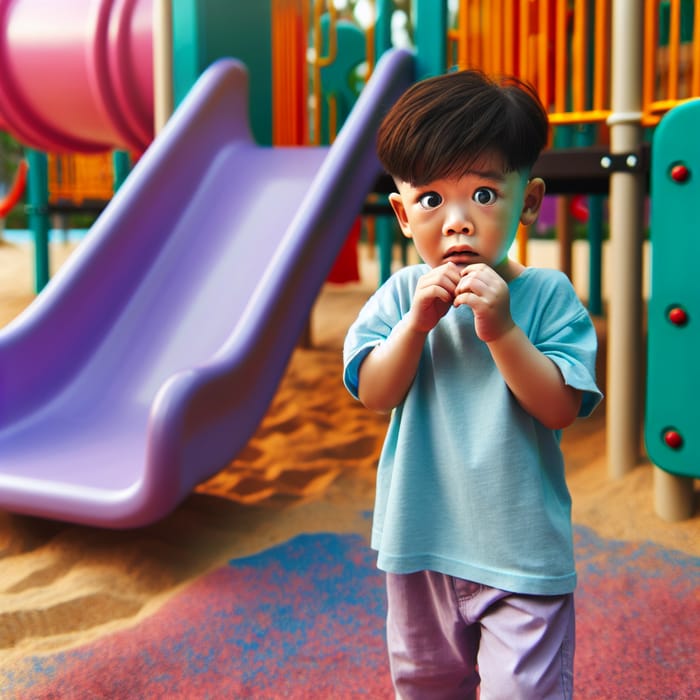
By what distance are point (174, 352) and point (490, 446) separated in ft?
7.45

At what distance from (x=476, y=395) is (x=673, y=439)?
1.75m

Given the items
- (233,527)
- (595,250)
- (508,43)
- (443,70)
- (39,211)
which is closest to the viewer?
(233,527)

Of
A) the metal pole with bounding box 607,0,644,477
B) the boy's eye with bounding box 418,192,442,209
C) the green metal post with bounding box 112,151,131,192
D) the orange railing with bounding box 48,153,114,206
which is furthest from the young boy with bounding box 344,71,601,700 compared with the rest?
the orange railing with bounding box 48,153,114,206

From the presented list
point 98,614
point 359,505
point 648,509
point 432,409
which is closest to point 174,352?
point 359,505

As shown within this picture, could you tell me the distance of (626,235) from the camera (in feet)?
10.3

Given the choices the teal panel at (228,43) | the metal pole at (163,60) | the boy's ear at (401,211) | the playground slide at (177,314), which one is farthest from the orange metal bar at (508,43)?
the boy's ear at (401,211)

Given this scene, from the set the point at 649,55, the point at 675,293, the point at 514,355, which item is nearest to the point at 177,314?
the point at 675,293

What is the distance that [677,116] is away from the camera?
9.04 feet

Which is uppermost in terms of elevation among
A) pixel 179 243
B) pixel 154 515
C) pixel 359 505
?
pixel 179 243

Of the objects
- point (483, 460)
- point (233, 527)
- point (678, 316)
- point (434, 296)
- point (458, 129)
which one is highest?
point (458, 129)

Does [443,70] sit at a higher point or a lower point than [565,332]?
higher

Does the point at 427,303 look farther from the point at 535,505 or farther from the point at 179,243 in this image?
the point at 179,243

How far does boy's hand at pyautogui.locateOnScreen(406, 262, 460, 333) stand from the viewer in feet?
3.89

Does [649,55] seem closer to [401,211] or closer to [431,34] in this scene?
[431,34]
